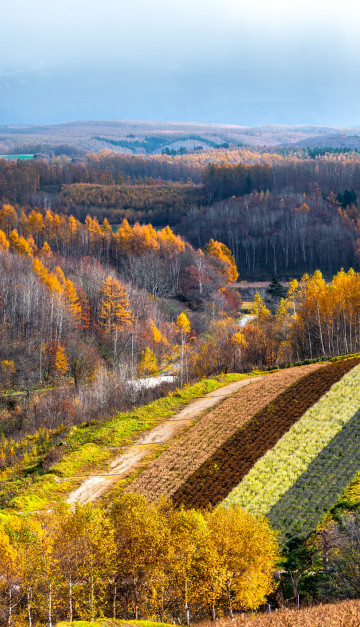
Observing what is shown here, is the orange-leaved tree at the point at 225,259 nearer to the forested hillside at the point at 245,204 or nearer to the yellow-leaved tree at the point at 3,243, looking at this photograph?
the forested hillside at the point at 245,204

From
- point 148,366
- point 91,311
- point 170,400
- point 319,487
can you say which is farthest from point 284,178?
point 319,487

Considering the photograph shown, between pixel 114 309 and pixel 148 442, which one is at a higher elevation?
pixel 114 309

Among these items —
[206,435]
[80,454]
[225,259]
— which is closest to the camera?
[80,454]

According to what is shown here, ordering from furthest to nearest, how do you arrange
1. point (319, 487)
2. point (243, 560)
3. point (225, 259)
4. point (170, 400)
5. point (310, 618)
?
1. point (225, 259)
2. point (170, 400)
3. point (319, 487)
4. point (243, 560)
5. point (310, 618)

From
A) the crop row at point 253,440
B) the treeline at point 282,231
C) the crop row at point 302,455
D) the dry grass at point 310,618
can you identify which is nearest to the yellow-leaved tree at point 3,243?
the treeline at point 282,231

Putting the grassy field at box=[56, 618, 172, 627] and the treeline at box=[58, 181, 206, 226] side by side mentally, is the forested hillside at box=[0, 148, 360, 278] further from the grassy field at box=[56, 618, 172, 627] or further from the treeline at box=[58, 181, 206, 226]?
the grassy field at box=[56, 618, 172, 627]

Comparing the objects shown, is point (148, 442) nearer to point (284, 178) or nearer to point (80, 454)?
point (80, 454)

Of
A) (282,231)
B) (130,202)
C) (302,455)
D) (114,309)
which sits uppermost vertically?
(130,202)
